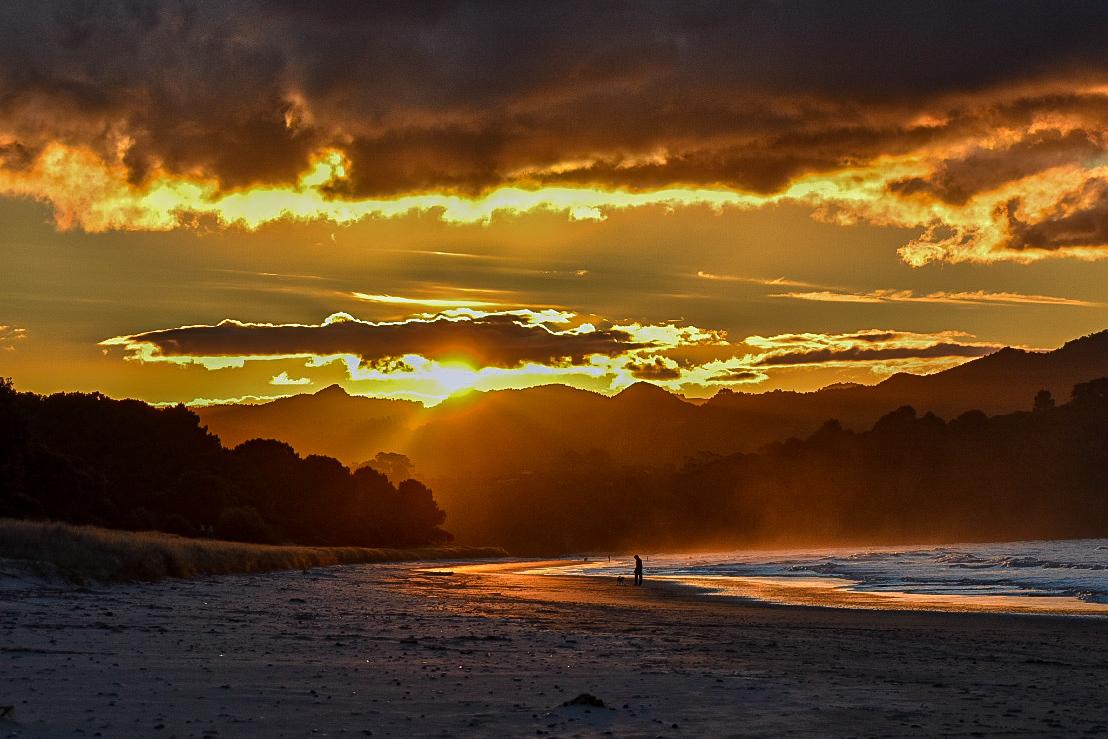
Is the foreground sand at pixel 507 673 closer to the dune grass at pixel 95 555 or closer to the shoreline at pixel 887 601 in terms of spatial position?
the dune grass at pixel 95 555

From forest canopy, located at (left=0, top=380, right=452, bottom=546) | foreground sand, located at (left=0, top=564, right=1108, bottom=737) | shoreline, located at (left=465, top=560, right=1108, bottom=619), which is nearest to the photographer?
foreground sand, located at (left=0, top=564, right=1108, bottom=737)

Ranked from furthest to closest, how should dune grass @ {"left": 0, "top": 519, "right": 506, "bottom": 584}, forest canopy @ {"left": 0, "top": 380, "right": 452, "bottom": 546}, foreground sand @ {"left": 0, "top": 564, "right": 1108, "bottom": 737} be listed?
forest canopy @ {"left": 0, "top": 380, "right": 452, "bottom": 546} → dune grass @ {"left": 0, "top": 519, "right": 506, "bottom": 584} → foreground sand @ {"left": 0, "top": 564, "right": 1108, "bottom": 737}

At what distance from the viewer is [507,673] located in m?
16.7

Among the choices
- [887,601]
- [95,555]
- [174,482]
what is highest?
[174,482]

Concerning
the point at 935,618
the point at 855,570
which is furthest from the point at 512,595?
the point at 855,570

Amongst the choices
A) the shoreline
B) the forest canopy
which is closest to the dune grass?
the shoreline

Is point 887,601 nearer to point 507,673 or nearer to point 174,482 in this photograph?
point 507,673

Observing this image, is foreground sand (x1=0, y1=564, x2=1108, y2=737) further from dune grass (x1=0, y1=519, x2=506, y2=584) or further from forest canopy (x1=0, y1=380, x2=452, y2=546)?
forest canopy (x1=0, y1=380, x2=452, y2=546)

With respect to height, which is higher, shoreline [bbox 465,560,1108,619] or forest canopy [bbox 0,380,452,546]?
forest canopy [bbox 0,380,452,546]

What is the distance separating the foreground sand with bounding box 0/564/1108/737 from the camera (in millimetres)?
12258

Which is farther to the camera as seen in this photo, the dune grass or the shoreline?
the shoreline

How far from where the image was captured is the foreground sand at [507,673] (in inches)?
483

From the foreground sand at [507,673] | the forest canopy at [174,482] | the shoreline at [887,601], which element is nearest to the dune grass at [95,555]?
the foreground sand at [507,673]

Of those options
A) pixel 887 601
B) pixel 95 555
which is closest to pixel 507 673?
pixel 95 555
